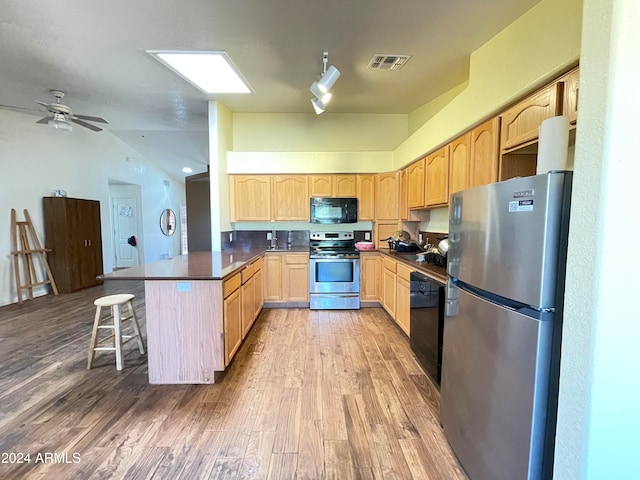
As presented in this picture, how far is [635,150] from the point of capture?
812 mm

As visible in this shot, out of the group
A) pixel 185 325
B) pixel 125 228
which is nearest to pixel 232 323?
pixel 185 325

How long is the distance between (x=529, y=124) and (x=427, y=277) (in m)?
1.28

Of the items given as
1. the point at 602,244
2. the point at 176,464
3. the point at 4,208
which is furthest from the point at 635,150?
the point at 4,208

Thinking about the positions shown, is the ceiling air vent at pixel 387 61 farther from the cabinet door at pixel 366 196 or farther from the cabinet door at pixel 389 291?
the cabinet door at pixel 389 291

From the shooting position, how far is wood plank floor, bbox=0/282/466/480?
1552mm

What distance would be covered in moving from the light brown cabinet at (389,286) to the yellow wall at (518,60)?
1.60 m

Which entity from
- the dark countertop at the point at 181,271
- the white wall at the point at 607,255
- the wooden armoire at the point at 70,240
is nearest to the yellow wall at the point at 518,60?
the white wall at the point at 607,255

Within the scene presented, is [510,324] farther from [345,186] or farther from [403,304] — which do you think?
[345,186]

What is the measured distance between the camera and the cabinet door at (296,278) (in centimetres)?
425

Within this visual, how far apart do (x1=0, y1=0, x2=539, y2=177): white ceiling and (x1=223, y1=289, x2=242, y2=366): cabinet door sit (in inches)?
89.5

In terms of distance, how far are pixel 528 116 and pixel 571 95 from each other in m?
0.29

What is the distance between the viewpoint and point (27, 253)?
185 inches

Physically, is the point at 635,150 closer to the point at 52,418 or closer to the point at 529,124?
the point at 529,124

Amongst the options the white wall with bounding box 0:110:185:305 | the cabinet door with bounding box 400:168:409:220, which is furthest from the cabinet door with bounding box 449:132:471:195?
the white wall with bounding box 0:110:185:305
